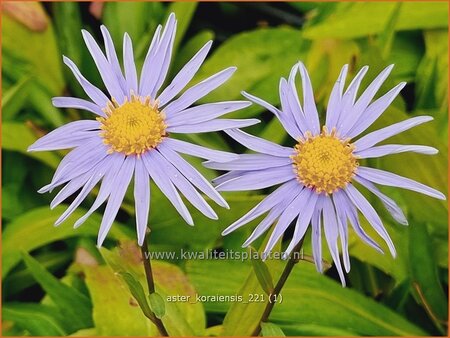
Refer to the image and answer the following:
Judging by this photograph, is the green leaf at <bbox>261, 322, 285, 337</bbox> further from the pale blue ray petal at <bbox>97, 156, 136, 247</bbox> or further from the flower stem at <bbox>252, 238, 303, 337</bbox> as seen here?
the pale blue ray petal at <bbox>97, 156, 136, 247</bbox>

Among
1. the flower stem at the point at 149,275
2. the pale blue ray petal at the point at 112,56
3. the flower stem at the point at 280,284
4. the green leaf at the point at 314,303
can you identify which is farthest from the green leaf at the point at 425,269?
the pale blue ray petal at the point at 112,56

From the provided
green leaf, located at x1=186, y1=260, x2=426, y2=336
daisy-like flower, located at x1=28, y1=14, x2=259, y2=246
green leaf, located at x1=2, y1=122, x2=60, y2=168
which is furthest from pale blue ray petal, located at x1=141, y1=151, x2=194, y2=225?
green leaf, located at x1=2, y1=122, x2=60, y2=168

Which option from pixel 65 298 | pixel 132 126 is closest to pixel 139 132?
pixel 132 126

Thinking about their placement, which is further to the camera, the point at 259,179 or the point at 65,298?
the point at 65,298

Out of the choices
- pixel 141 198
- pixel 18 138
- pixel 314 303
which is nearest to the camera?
pixel 141 198

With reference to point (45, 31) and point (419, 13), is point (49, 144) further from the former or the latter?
point (419, 13)

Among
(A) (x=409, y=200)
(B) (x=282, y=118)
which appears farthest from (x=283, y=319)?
(B) (x=282, y=118)

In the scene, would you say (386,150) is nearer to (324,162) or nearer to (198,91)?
(324,162)
